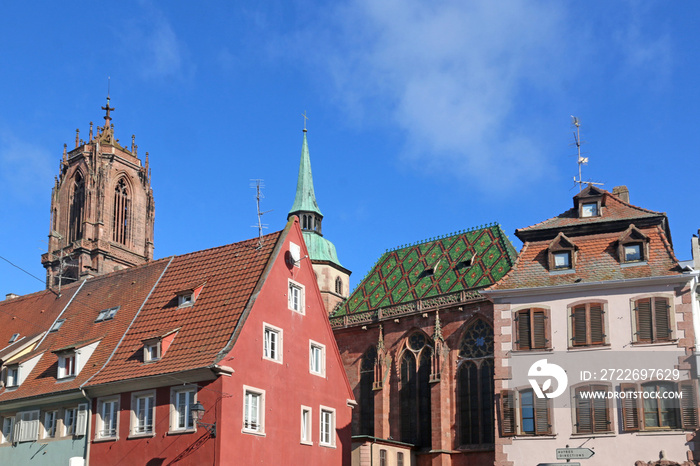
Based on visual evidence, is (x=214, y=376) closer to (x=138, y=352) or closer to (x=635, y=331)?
(x=138, y=352)

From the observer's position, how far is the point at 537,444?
92.3 feet

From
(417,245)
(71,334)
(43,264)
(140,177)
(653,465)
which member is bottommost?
(653,465)

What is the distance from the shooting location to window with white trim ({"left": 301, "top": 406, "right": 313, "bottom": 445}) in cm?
3269

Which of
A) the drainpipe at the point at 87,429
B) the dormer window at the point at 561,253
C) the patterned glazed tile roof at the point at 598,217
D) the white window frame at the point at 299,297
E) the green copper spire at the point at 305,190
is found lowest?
the drainpipe at the point at 87,429

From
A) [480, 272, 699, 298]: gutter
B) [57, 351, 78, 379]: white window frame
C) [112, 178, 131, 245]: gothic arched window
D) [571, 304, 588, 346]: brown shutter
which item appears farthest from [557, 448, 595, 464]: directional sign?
[112, 178, 131, 245]: gothic arched window

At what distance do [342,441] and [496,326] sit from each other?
8.59 meters

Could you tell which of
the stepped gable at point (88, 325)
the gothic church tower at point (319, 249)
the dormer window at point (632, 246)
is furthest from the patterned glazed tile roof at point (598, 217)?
the gothic church tower at point (319, 249)

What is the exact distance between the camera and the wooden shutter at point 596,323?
93.6 ft

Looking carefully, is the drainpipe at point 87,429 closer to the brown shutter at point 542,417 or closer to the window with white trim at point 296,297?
the window with white trim at point 296,297

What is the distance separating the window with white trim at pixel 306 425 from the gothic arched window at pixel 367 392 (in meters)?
17.4

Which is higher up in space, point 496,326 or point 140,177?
point 140,177

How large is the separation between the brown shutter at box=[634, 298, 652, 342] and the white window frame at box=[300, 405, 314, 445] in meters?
11.5

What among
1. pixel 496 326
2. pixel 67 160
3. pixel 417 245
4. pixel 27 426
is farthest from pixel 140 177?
pixel 496 326

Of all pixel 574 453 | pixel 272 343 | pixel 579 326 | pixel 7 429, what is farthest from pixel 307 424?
pixel 574 453
